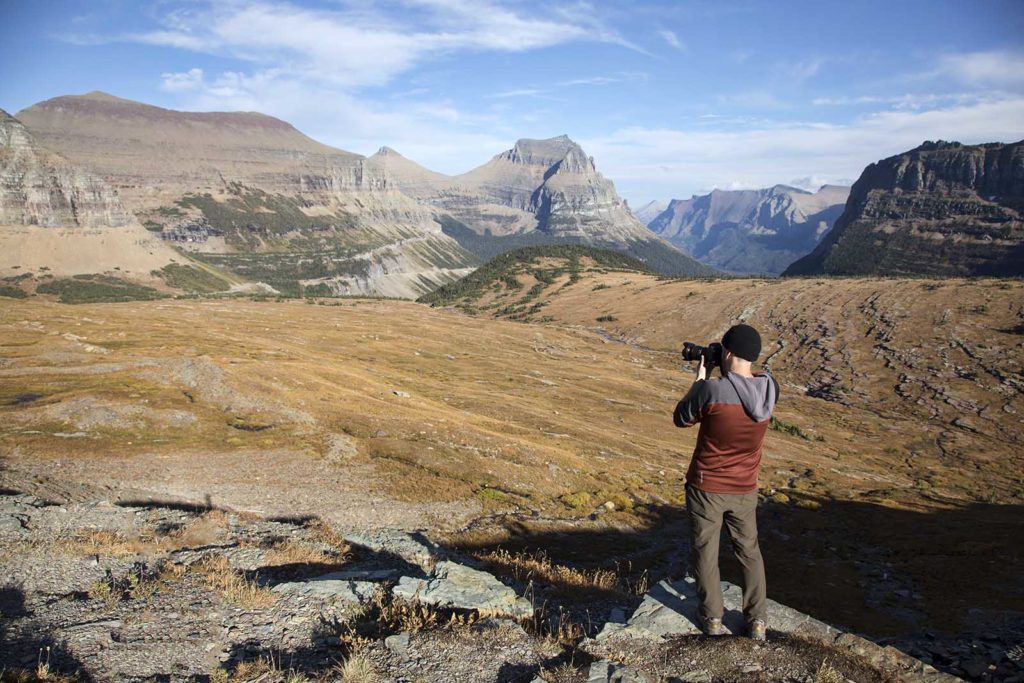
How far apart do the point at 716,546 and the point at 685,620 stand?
1506 mm

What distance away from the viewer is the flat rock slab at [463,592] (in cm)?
1001

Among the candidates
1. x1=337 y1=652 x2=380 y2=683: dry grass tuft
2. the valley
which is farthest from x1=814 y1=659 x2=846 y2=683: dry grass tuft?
the valley

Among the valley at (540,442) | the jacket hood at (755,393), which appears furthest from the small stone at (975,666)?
the jacket hood at (755,393)

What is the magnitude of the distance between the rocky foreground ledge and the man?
76 cm

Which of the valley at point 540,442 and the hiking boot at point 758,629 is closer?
the hiking boot at point 758,629

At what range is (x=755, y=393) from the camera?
836 cm

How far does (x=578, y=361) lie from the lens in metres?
83.9

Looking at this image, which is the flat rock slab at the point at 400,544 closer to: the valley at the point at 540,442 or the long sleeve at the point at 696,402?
the valley at the point at 540,442

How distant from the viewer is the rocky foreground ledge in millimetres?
7902

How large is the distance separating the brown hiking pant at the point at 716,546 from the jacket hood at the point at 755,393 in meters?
1.45

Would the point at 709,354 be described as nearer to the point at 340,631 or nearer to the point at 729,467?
the point at 729,467

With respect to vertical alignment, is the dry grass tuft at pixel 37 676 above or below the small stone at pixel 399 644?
above

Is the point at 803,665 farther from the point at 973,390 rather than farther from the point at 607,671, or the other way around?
the point at 973,390

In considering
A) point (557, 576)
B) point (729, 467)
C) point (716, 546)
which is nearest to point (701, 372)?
point (729, 467)
